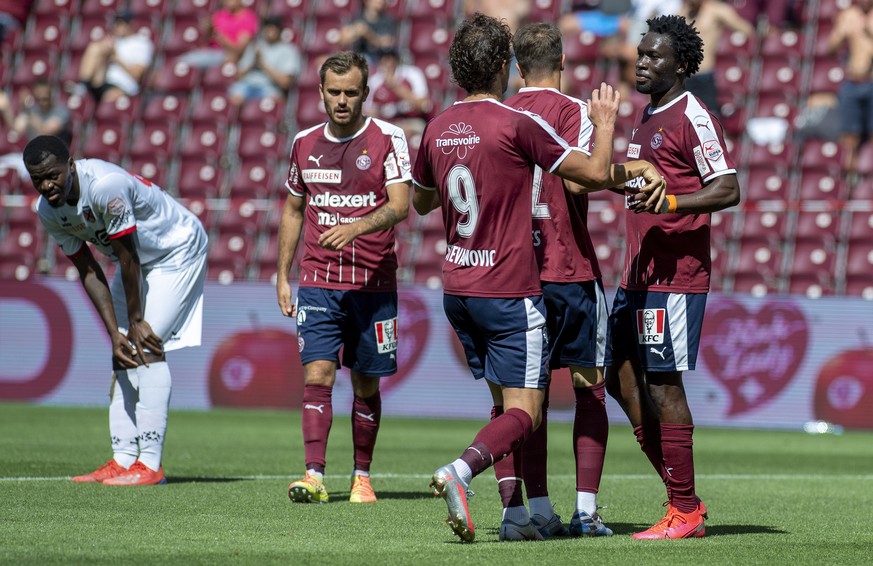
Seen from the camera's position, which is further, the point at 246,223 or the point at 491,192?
the point at 246,223

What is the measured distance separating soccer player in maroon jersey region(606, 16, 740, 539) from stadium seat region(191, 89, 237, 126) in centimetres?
1269

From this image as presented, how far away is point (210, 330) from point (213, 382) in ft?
1.93

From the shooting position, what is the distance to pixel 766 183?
15.5 metres

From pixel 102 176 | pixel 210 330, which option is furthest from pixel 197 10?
pixel 102 176

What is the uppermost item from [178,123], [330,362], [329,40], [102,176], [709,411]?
[329,40]

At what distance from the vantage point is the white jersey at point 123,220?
786 centimetres

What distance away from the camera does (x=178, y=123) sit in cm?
1884

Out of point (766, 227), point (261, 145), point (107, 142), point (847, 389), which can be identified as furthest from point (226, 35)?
point (847, 389)

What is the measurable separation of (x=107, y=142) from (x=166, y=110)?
0.94 m

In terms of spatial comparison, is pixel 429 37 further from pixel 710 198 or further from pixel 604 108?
pixel 604 108

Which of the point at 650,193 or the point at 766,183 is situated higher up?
the point at 766,183

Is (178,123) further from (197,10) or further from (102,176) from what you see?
(102,176)

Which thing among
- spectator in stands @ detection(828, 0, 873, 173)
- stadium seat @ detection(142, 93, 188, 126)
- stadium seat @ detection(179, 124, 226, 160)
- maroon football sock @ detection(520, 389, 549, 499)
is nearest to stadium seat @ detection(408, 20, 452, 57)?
stadium seat @ detection(179, 124, 226, 160)

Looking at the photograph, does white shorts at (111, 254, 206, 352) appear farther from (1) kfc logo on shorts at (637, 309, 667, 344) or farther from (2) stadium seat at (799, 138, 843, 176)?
(2) stadium seat at (799, 138, 843, 176)
